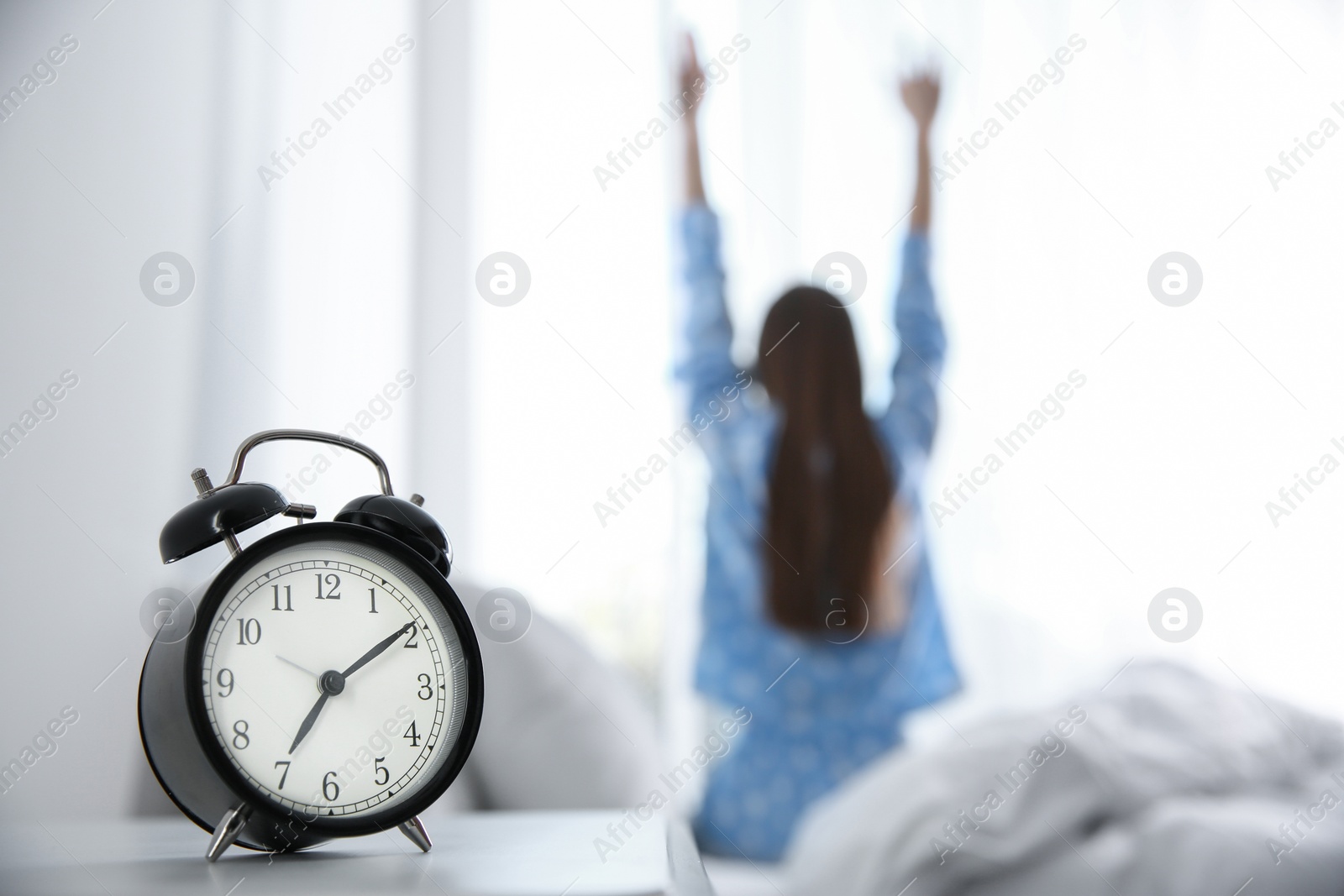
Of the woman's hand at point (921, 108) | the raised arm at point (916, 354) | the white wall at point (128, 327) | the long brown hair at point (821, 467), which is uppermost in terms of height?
the woman's hand at point (921, 108)

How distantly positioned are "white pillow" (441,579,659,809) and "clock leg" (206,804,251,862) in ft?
2.22

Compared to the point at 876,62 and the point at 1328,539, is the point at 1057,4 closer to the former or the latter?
the point at 876,62

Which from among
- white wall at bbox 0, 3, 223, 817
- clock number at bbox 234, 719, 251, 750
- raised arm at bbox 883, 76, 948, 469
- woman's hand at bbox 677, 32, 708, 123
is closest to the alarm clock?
clock number at bbox 234, 719, 251, 750

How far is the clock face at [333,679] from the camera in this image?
18.2 inches

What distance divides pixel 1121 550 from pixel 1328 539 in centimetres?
47

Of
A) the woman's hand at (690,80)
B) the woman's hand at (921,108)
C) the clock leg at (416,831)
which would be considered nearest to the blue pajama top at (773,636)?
the woman's hand at (921,108)

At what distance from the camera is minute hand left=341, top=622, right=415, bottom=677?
481mm

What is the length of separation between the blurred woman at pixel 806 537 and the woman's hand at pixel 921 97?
0.47m

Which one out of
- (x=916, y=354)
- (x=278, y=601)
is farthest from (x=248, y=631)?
(x=916, y=354)

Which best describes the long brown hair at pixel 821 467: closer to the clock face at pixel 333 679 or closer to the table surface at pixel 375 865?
the table surface at pixel 375 865

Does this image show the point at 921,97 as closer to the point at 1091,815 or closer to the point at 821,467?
the point at 821,467

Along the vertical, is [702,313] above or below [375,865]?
above

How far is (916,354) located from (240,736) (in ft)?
5.18

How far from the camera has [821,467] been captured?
5.57 feet
